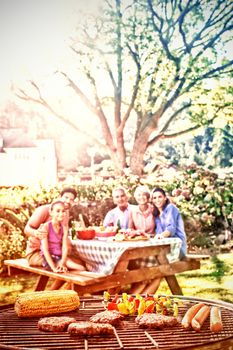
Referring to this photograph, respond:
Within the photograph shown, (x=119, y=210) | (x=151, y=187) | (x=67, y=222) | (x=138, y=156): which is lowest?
(x=67, y=222)

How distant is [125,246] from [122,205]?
2.55ft

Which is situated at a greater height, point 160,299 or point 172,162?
point 172,162

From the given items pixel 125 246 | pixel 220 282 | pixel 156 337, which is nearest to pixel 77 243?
pixel 125 246

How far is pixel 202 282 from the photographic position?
571 cm

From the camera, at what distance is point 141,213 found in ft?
18.8

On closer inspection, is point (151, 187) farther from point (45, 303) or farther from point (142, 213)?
point (45, 303)

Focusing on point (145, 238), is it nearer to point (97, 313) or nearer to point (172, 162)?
point (172, 162)

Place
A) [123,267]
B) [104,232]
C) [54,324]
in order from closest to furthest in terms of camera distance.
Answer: [54,324]
[123,267]
[104,232]

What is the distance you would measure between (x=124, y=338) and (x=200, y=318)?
0.47 metres

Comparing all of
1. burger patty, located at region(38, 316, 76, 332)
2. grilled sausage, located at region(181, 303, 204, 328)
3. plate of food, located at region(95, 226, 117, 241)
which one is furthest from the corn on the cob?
plate of food, located at region(95, 226, 117, 241)

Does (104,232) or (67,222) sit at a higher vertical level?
(67,222)

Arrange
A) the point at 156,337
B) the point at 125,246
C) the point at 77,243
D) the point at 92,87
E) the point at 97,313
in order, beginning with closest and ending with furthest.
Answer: the point at 156,337 → the point at 97,313 → the point at 125,246 → the point at 77,243 → the point at 92,87

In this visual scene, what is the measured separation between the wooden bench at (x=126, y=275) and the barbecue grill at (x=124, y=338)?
4.44 feet

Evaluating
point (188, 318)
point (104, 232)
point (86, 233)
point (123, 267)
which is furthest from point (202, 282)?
point (188, 318)
